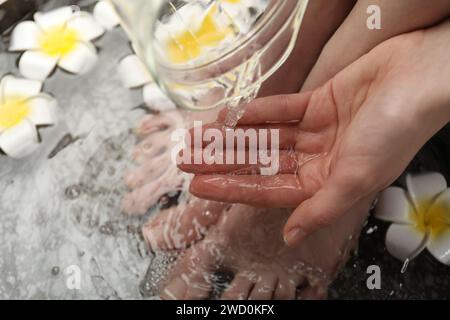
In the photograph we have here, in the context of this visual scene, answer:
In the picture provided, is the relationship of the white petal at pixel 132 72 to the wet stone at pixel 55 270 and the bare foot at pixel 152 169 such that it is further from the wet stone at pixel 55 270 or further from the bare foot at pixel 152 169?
the wet stone at pixel 55 270

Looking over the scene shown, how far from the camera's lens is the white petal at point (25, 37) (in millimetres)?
1356

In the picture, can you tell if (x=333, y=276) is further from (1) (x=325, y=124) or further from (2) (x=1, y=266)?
(2) (x=1, y=266)

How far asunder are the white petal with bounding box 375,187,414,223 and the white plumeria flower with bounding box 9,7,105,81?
2.41 ft

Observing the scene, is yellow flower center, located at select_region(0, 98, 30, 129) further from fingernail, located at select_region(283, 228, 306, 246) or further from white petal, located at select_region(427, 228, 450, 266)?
white petal, located at select_region(427, 228, 450, 266)

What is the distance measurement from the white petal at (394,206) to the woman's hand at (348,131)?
8.7 inches

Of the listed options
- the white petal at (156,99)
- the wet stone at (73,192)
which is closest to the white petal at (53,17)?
the white petal at (156,99)

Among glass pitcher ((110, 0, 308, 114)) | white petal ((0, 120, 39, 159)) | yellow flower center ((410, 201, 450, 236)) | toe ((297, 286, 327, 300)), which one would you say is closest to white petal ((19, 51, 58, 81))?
white petal ((0, 120, 39, 159))

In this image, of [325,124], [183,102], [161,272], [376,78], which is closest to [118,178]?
[161,272]

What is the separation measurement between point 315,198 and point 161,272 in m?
0.41

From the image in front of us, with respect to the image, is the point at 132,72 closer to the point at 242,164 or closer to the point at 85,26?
the point at 85,26

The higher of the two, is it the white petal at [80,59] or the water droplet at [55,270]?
the white petal at [80,59]

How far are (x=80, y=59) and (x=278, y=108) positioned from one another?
1.84 feet

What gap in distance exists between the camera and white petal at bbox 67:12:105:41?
138 cm

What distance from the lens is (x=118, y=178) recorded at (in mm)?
1251
